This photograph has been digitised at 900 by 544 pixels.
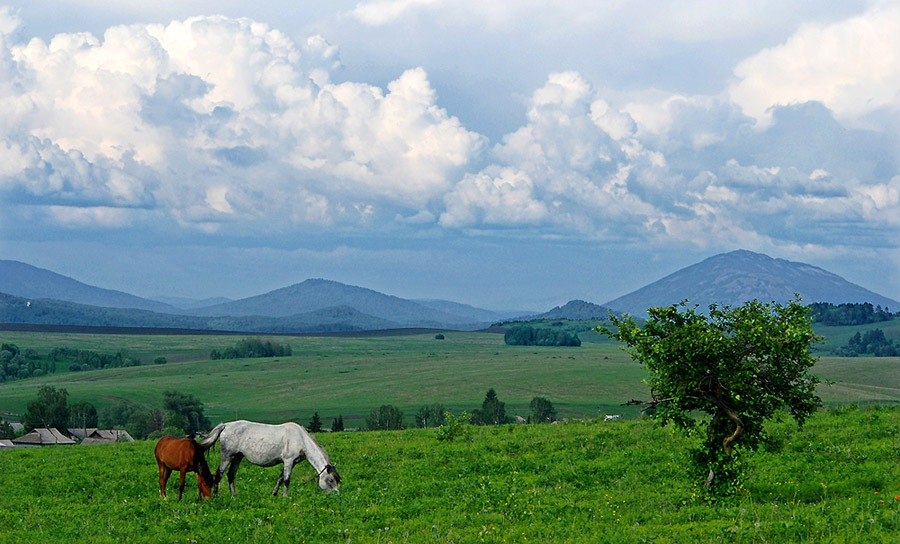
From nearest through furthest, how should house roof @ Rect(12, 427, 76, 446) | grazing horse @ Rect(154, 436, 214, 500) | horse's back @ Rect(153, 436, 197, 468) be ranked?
1. grazing horse @ Rect(154, 436, 214, 500)
2. horse's back @ Rect(153, 436, 197, 468)
3. house roof @ Rect(12, 427, 76, 446)

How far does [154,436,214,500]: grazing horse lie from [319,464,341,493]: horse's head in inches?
130

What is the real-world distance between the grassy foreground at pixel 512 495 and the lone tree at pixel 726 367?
4.76 ft

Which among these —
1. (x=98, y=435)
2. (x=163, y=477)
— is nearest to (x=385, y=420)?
(x=98, y=435)

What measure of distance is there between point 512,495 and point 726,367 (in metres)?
6.81

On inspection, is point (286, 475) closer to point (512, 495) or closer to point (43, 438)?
point (512, 495)

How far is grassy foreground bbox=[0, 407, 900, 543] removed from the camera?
804 inches

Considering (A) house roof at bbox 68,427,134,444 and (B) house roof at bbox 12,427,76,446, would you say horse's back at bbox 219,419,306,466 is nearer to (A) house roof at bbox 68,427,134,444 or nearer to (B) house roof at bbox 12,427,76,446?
(B) house roof at bbox 12,427,76,446

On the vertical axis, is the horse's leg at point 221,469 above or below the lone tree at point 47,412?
above

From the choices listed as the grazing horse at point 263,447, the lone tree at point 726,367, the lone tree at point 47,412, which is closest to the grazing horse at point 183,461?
the grazing horse at point 263,447

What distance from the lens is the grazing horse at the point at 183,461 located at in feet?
89.9

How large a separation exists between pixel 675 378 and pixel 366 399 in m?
180

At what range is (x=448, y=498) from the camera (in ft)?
83.3

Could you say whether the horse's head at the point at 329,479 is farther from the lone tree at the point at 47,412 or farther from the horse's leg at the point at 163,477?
the lone tree at the point at 47,412

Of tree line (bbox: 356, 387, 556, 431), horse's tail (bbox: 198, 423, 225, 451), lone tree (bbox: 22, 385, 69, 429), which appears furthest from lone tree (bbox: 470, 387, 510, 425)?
horse's tail (bbox: 198, 423, 225, 451)
